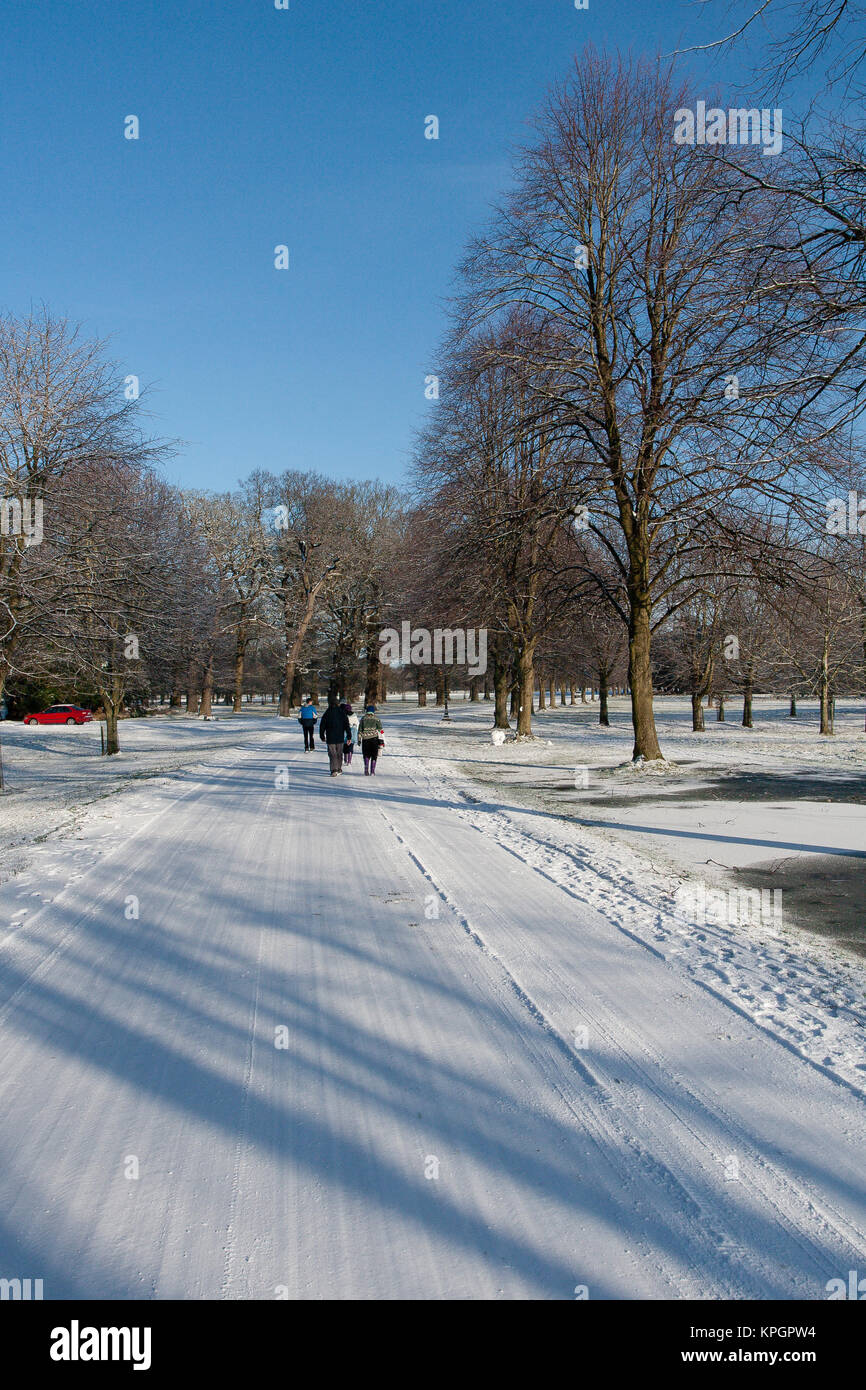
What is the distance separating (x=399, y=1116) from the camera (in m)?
3.75

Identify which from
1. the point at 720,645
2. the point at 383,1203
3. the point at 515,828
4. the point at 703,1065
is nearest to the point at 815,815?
the point at 515,828

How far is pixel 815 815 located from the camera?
483 inches

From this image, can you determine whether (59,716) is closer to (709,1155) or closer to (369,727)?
(369,727)

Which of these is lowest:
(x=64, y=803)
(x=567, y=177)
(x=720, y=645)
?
(x=64, y=803)

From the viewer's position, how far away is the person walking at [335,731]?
17.1 meters

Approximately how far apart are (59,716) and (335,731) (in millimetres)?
35012

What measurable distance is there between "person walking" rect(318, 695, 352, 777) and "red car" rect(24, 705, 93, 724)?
33.8 metres

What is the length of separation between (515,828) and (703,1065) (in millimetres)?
7057

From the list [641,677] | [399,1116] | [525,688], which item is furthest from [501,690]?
[399,1116]

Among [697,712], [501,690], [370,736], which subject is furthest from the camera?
[697,712]

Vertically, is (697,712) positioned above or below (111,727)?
above

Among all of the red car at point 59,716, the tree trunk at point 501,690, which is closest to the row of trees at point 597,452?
the tree trunk at point 501,690

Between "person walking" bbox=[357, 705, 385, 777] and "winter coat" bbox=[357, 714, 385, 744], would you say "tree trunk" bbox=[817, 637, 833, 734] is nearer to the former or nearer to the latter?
"person walking" bbox=[357, 705, 385, 777]

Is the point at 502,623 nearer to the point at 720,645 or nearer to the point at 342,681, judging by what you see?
the point at 720,645
